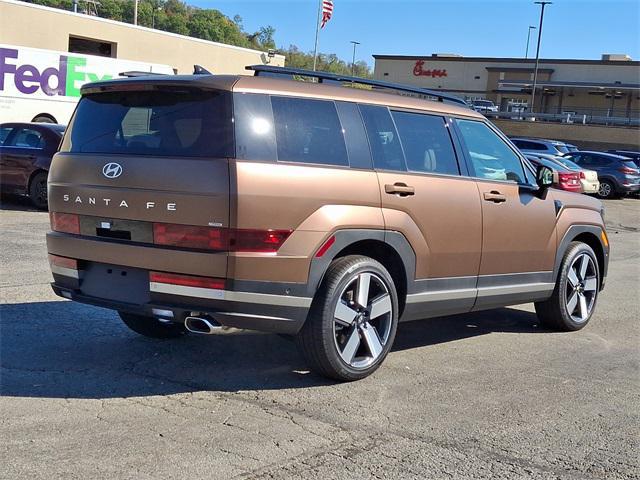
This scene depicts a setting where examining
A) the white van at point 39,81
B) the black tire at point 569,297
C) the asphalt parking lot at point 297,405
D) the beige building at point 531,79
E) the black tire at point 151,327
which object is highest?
the beige building at point 531,79

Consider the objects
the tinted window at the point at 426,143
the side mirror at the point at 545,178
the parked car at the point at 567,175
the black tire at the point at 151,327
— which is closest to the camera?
the tinted window at the point at 426,143

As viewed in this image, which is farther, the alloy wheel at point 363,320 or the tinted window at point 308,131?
the alloy wheel at point 363,320

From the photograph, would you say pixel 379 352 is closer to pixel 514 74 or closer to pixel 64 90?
pixel 64 90

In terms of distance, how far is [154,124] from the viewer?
483cm

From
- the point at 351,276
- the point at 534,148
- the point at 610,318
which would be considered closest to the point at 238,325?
the point at 351,276

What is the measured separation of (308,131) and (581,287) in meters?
3.70

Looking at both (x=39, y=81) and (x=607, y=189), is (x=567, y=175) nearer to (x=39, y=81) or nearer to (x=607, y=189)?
(x=607, y=189)

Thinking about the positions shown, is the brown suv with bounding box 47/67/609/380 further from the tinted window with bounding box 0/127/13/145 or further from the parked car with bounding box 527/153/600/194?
the parked car with bounding box 527/153/600/194

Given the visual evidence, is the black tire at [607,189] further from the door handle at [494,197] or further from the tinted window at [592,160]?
the door handle at [494,197]

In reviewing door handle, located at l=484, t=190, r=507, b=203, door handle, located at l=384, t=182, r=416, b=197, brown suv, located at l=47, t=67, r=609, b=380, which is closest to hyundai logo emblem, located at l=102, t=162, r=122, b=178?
brown suv, located at l=47, t=67, r=609, b=380

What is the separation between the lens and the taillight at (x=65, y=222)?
503 cm

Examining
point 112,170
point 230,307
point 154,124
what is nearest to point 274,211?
point 230,307

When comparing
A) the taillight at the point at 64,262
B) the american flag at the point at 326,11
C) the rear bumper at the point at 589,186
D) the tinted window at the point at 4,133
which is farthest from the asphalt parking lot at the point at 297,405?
the american flag at the point at 326,11

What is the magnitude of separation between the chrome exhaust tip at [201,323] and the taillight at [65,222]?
1098mm
